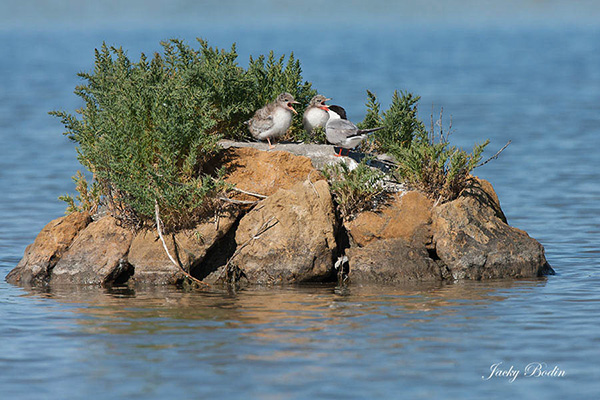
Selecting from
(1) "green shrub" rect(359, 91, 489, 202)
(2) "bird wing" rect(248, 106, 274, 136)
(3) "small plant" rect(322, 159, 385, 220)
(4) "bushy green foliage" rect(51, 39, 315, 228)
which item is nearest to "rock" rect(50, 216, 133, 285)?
(4) "bushy green foliage" rect(51, 39, 315, 228)

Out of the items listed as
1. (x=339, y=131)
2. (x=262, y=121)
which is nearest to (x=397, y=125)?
(x=339, y=131)

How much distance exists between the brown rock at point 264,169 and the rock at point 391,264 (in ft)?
4.48

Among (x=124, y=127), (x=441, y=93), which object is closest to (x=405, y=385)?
(x=124, y=127)

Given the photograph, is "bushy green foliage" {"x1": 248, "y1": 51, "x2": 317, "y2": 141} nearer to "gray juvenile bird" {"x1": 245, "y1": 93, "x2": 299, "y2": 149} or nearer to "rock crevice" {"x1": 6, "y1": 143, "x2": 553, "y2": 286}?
"gray juvenile bird" {"x1": 245, "y1": 93, "x2": 299, "y2": 149}

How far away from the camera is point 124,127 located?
11758mm

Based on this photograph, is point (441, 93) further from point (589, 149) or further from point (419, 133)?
point (419, 133)

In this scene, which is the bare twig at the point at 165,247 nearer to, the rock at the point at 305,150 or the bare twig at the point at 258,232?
the bare twig at the point at 258,232

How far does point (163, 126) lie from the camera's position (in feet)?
38.1

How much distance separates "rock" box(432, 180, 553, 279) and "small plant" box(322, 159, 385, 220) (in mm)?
848

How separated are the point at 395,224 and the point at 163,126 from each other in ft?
10.6

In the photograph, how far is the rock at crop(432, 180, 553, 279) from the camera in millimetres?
11742

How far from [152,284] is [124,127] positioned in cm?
204

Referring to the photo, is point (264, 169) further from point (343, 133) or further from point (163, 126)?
point (163, 126)

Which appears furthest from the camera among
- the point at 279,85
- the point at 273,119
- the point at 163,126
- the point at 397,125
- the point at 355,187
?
the point at 279,85
